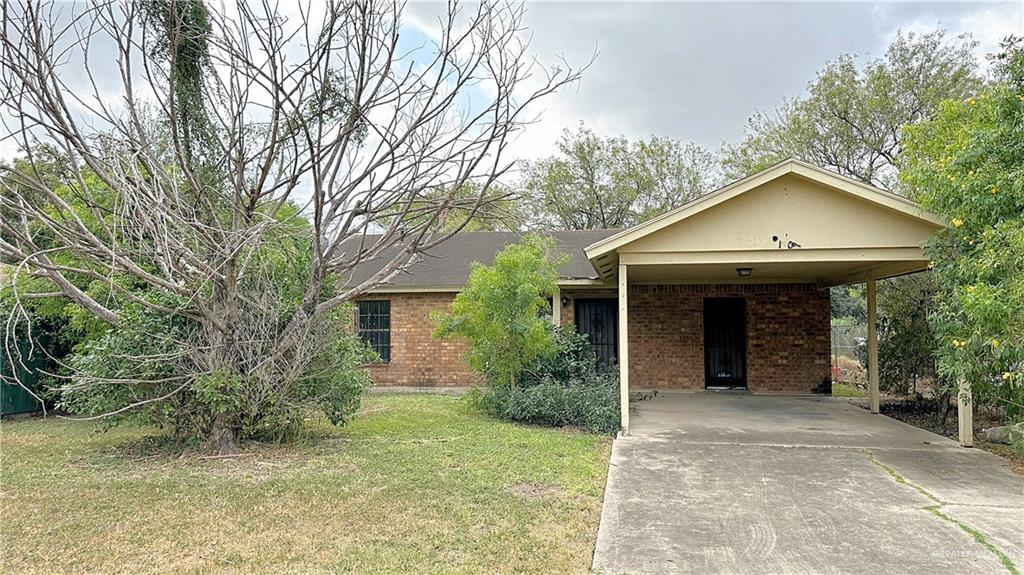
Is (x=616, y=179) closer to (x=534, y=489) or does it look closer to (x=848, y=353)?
(x=848, y=353)

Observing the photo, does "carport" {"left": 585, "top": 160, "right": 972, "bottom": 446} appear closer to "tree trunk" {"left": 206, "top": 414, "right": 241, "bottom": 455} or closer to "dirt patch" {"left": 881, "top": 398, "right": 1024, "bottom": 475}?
"dirt patch" {"left": 881, "top": 398, "right": 1024, "bottom": 475}

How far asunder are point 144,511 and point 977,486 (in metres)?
7.49

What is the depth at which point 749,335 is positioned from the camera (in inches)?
554

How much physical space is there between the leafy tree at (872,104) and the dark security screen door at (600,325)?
33.7 feet

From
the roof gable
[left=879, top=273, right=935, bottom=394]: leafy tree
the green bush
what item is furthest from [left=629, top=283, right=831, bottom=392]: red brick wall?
the roof gable

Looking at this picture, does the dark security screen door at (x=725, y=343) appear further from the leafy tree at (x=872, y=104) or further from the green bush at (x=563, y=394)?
the leafy tree at (x=872, y=104)

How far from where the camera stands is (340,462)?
22.7 ft

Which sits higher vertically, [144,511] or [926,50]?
[926,50]

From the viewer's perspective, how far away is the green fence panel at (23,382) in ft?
34.5

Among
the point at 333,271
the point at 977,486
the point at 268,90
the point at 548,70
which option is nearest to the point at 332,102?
the point at 268,90

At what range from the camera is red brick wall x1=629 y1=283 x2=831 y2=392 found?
1384 centimetres

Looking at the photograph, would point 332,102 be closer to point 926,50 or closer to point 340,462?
point 340,462

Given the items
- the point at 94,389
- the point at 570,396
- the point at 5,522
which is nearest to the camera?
the point at 5,522

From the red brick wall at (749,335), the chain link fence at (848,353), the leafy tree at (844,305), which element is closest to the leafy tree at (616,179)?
the chain link fence at (848,353)
